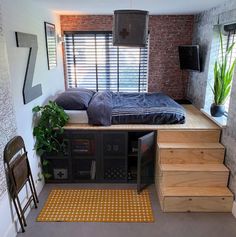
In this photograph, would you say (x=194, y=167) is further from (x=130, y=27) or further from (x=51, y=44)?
(x=51, y=44)

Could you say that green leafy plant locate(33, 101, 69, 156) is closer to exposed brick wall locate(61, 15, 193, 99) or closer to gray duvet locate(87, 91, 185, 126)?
gray duvet locate(87, 91, 185, 126)

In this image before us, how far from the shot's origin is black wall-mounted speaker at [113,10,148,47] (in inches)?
87.1

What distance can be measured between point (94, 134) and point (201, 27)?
2.69 meters

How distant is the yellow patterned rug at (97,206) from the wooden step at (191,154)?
1.88 ft

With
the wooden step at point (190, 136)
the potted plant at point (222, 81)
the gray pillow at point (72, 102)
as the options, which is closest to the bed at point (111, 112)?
the gray pillow at point (72, 102)

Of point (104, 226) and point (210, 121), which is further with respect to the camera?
point (210, 121)

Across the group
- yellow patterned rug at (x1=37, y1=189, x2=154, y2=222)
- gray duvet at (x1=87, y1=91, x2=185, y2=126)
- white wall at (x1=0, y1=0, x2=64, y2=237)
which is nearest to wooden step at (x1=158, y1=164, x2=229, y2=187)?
yellow patterned rug at (x1=37, y1=189, x2=154, y2=222)

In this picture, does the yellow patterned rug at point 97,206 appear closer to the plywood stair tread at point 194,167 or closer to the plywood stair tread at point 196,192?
the plywood stair tread at point 196,192

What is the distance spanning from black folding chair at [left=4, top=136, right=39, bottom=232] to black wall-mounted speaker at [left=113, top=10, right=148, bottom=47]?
1453 millimetres

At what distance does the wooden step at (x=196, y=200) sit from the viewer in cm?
275

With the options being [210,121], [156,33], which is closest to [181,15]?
[156,33]

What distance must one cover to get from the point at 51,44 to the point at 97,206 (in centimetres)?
262

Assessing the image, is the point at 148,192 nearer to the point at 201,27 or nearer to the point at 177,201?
the point at 177,201

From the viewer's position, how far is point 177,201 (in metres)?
2.77
